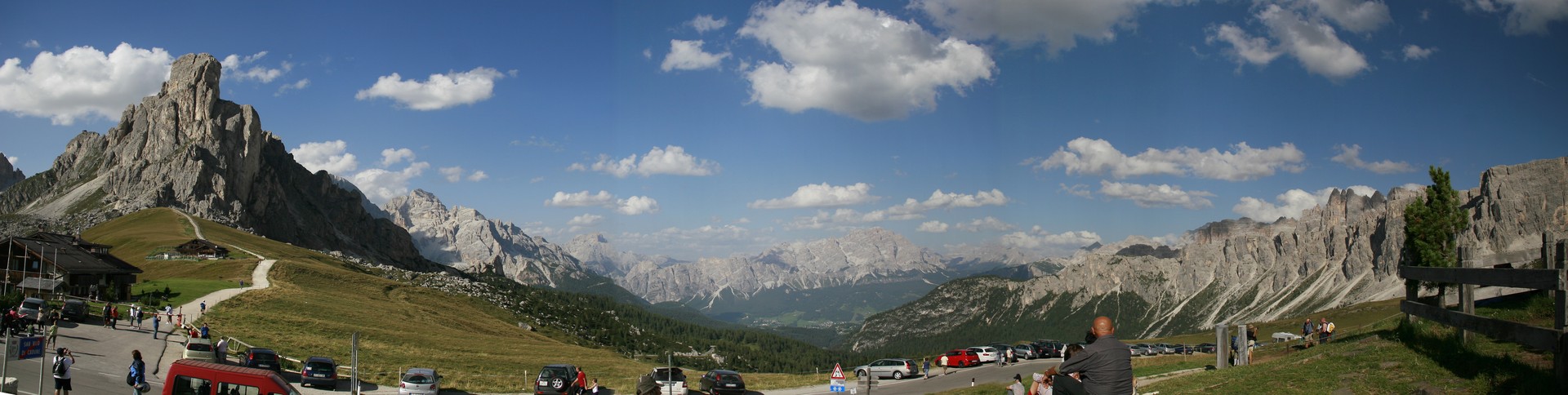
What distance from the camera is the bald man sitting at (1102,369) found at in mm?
9578

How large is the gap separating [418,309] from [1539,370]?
108 meters

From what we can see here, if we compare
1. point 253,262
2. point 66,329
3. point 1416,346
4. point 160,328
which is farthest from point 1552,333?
point 253,262

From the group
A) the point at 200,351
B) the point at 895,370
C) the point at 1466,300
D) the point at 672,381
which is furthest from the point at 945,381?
the point at 200,351

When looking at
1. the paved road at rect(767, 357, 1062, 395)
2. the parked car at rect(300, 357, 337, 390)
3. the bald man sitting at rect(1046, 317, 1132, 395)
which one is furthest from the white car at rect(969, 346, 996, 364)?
the bald man sitting at rect(1046, 317, 1132, 395)

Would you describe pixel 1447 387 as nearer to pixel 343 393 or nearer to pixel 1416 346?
pixel 1416 346

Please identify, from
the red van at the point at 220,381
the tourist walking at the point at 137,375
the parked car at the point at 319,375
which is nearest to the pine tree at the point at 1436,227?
the red van at the point at 220,381

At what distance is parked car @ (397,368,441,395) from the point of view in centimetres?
3791

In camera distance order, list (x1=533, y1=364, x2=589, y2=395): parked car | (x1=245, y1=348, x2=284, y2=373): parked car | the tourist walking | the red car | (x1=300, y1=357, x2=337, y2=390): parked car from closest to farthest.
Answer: the tourist walking < (x1=300, y1=357, x2=337, y2=390): parked car < (x1=245, y1=348, x2=284, y2=373): parked car < (x1=533, y1=364, x2=589, y2=395): parked car < the red car

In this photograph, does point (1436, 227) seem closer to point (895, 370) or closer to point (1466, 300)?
point (1466, 300)

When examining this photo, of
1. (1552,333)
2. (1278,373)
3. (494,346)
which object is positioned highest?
(1552,333)

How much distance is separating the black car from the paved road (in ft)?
16.5

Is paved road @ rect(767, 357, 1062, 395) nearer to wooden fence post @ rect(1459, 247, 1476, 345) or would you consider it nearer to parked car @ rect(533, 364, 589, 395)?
parked car @ rect(533, 364, 589, 395)

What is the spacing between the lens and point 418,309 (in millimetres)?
102750

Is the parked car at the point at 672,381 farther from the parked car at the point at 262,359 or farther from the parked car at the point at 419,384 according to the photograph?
the parked car at the point at 262,359
